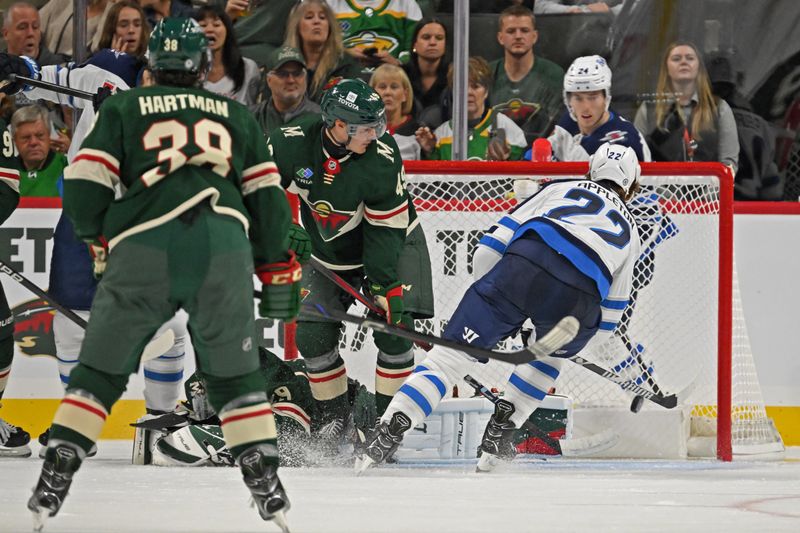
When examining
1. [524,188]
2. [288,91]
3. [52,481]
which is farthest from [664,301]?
[52,481]

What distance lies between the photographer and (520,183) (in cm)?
480

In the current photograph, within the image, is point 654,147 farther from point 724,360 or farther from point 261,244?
point 261,244

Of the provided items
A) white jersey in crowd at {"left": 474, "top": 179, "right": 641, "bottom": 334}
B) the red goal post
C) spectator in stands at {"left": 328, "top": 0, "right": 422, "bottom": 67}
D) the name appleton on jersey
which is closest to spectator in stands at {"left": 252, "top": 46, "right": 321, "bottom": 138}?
spectator in stands at {"left": 328, "top": 0, "right": 422, "bottom": 67}

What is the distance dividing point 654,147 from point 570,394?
1122 mm

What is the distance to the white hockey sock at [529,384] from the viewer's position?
4.29m

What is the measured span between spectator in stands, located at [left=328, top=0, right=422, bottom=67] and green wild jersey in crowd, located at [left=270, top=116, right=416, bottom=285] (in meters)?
1.15

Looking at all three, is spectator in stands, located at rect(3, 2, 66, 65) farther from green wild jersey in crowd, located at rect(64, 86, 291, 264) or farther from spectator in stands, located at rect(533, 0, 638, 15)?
green wild jersey in crowd, located at rect(64, 86, 291, 264)

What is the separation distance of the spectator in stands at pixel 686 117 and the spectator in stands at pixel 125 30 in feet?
6.67

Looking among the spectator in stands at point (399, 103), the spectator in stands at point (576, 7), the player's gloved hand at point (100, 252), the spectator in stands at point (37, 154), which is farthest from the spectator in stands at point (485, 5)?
the player's gloved hand at point (100, 252)

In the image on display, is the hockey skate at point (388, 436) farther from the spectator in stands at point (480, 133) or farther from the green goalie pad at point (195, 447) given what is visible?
the spectator in stands at point (480, 133)

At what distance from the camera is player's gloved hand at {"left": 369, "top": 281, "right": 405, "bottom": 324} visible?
4.47m

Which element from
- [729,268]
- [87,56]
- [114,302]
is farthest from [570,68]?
[114,302]

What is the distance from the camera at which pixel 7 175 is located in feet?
15.0

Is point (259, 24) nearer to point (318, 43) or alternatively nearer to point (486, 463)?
point (318, 43)
